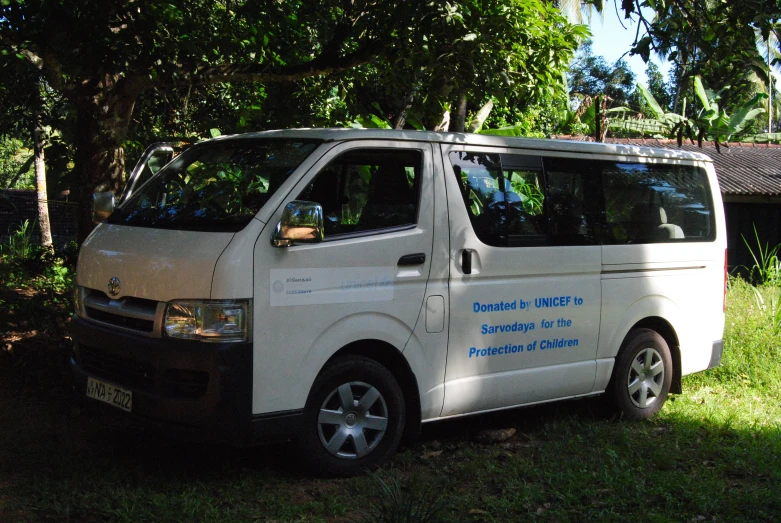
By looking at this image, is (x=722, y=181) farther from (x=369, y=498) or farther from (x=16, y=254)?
(x=369, y=498)

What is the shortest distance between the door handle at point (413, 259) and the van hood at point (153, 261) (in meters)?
1.09

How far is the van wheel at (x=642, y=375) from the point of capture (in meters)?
6.40

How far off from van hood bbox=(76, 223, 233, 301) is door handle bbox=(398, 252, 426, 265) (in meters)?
1.09

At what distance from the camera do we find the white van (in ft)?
14.6

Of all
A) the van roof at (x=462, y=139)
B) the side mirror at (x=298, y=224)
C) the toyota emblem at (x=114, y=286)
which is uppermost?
the van roof at (x=462, y=139)

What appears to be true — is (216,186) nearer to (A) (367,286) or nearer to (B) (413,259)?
(A) (367,286)

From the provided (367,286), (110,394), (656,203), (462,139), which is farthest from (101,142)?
(656,203)

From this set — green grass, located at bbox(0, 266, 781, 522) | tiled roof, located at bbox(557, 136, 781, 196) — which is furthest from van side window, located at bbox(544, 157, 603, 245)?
tiled roof, located at bbox(557, 136, 781, 196)

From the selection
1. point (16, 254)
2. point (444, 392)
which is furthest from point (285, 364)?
→ point (16, 254)

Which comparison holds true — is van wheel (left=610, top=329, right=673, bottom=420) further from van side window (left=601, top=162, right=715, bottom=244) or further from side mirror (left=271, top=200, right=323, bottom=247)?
side mirror (left=271, top=200, right=323, bottom=247)

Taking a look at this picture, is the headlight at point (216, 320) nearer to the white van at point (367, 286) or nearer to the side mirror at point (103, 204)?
the white van at point (367, 286)

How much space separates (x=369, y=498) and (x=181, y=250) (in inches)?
67.9

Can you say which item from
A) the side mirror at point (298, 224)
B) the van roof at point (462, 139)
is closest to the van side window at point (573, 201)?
the van roof at point (462, 139)

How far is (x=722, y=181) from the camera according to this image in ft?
55.1
